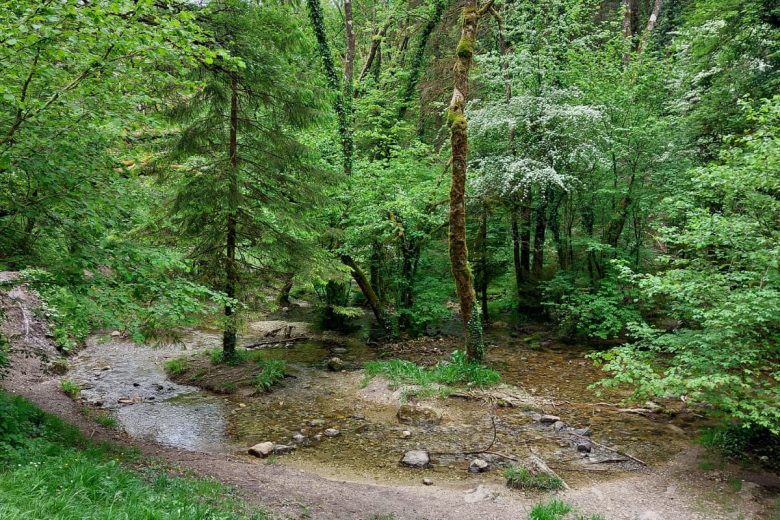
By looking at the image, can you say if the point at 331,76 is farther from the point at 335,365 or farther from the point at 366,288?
the point at 335,365

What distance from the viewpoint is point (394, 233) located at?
14.6 metres

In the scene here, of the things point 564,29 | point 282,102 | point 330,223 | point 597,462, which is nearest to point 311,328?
point 330,223

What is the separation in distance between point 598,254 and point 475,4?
29.6 ft

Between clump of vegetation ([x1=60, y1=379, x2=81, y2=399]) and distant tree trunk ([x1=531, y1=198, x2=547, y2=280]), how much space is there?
46.8 ft

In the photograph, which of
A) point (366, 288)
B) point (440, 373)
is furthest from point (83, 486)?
point (366, 288)

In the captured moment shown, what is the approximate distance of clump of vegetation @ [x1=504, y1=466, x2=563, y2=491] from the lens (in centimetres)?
683

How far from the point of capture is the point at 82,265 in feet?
17.7

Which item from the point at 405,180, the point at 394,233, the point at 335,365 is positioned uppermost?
the point at 405,180

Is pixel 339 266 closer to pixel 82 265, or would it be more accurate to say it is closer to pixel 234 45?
pixel 234 45

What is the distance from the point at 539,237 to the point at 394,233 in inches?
218

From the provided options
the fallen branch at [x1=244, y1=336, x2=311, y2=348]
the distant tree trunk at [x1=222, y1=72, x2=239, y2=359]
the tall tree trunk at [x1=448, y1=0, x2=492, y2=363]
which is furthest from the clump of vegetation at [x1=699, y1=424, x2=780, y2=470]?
the fallen branch at [x1=244, y1=336, x2=311, y2=348]

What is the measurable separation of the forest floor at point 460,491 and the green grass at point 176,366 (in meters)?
4.52

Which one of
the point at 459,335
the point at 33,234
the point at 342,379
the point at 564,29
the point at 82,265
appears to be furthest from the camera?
the point at 459,335

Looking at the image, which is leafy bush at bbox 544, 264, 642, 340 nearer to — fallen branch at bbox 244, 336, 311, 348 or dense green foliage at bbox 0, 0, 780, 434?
dense green foliage at bbox 0, 0, 780, 434
